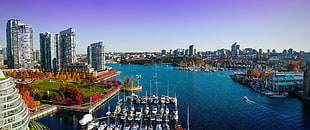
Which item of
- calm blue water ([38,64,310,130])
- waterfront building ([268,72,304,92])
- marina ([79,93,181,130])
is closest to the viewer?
marina ([79,93,181,130])

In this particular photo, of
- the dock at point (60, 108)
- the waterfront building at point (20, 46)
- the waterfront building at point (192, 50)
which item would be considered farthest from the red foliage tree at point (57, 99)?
the waterfront building at point (192, 50)

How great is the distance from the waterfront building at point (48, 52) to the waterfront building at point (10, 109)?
96.3ft

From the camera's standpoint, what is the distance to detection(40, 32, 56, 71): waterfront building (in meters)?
35.6

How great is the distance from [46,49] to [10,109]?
102 ft

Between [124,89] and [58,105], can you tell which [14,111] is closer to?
Result: [58,105]

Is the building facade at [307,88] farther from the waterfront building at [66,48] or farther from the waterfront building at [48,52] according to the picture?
the waterfront building at [48,52]

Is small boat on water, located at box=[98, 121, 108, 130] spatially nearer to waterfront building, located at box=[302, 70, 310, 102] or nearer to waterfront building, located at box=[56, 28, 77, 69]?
waterfront building, located at box=[302, 70, 310, 102]

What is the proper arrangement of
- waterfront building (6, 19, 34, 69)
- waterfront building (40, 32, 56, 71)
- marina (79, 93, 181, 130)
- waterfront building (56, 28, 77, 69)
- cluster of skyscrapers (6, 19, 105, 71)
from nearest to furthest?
marina (79, 93, 181, 130) → waterfront building (6, 19, 34, 69) → cluster of skyscrapers (6, 19, 105, 71) → waterfront building (40, 32, 56, 71) → waterfront building (56, 28, 77, 69)

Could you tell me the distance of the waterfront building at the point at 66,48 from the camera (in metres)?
36.1

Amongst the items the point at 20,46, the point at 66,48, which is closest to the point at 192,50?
Result: the point at 66,48

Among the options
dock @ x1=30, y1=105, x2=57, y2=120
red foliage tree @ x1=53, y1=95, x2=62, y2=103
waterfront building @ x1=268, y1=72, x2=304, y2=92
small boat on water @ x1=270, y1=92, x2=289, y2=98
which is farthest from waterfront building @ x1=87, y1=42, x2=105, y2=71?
small boat on water @ x1=270, y1=92, x2=289, y2=98

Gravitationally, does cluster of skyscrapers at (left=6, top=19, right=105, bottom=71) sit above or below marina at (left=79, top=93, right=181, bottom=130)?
above

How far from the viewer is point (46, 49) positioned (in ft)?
118

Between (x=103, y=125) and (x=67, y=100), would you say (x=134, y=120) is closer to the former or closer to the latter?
(x=103, y=125)
